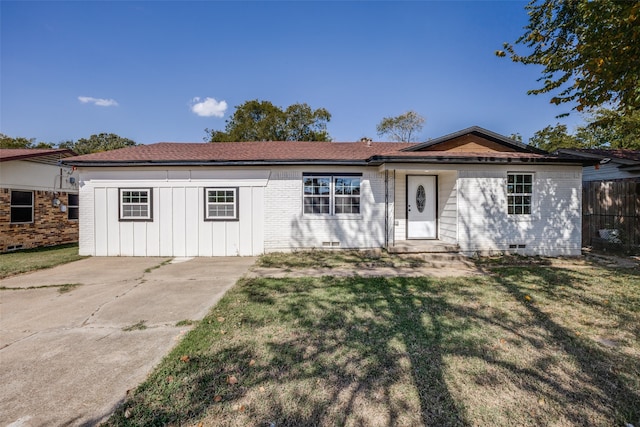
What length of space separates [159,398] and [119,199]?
928 centimetres

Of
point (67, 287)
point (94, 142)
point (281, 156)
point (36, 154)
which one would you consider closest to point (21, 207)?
point (36, 154)

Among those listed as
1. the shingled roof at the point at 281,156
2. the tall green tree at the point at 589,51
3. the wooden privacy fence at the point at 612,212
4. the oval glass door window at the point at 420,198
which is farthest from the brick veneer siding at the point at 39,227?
the wooden privacy fence at the point at 612,212

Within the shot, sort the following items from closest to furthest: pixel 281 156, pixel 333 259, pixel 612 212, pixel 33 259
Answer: pixel 333 259, pixel 33 259, pixel 281 156, pixel 612 212

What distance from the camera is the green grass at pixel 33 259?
7631mm

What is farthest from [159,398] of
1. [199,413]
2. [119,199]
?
[119,199]

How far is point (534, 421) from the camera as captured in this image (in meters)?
2.26

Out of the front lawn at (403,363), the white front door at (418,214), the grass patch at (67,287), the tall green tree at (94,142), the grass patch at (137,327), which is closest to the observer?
the front lawn at (403,363)

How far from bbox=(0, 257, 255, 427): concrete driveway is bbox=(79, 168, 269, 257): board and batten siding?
2.08 metres

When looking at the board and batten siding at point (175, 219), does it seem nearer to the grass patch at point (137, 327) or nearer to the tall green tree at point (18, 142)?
the grass patch at point (137, 327)

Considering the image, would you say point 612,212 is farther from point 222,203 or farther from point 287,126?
point 287,126

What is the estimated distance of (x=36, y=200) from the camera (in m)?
11.4

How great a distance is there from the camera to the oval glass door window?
33.2 feet

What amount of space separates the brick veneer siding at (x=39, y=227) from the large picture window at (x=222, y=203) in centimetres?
745

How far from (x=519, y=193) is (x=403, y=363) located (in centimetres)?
863
